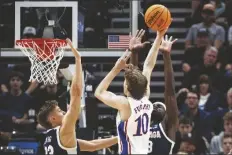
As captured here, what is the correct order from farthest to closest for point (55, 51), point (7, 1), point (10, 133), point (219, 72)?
1. point (219, 72)
2. point (10, 133)
3. point (7, 1)
4. point (55, 51)

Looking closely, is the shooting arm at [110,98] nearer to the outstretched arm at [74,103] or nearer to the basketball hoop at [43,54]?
the outstretched arm at [74,103]

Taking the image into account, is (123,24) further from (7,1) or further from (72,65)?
(7,1)

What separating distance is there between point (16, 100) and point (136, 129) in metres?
5.35

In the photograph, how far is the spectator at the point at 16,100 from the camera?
38.6 ft

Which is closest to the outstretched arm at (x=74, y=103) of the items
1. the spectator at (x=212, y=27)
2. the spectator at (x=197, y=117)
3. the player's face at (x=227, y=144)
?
the player's face at (x=227, y=144)

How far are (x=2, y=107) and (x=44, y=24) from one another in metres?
2.86

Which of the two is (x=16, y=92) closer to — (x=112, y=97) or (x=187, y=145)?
(x=187, y=145)

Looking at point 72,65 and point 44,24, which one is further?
point 72,65

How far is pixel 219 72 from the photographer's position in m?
12.0

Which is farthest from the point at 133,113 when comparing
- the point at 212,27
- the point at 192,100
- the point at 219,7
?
the point at 219,7

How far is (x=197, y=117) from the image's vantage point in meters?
11.4

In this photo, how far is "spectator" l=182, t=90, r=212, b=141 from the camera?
11289 mm

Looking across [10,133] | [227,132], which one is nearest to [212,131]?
[227,132]

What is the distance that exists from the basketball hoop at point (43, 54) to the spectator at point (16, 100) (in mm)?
2955
